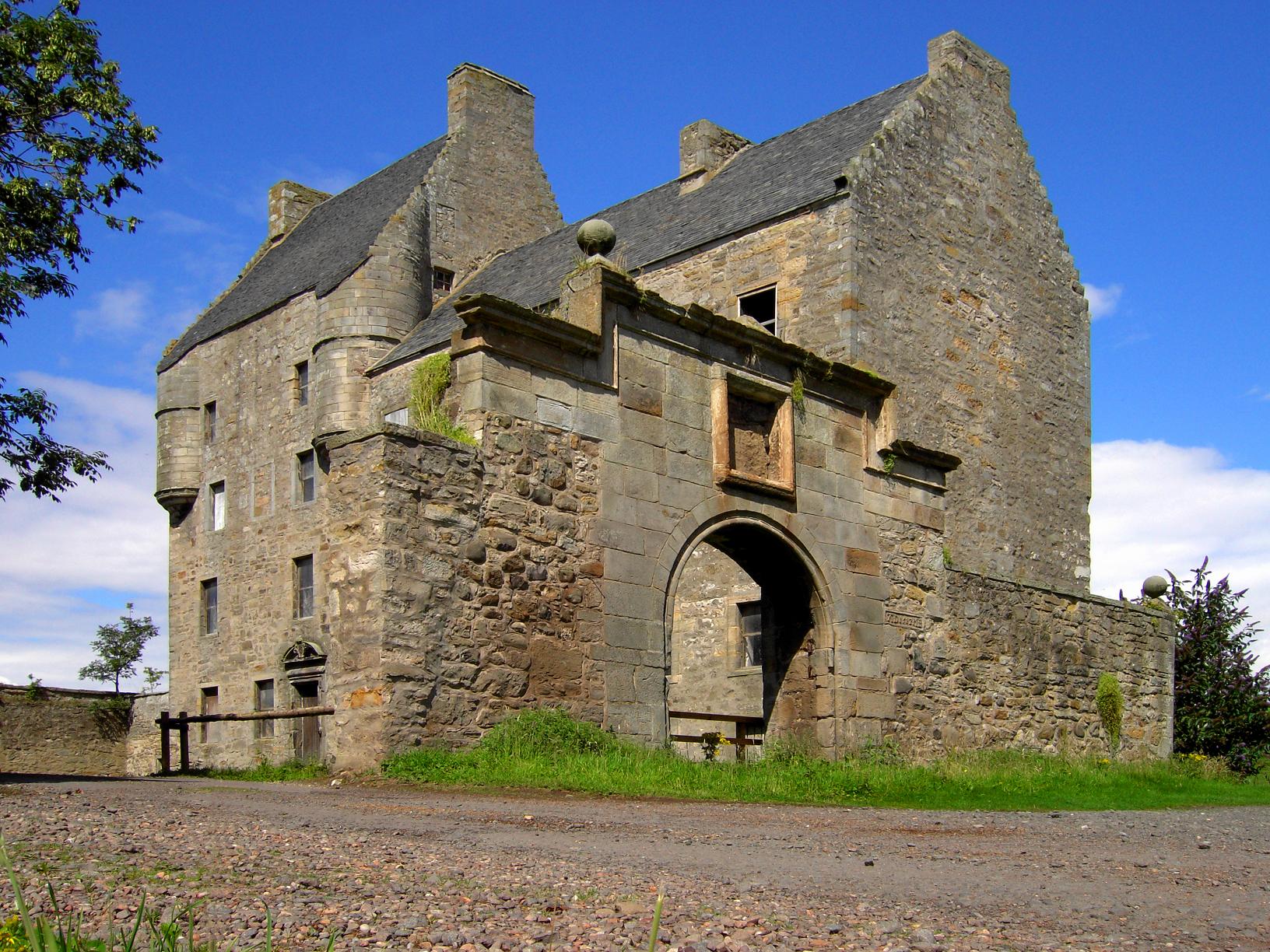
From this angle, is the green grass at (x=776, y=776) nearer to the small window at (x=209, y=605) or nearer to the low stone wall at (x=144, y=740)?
the low stone wall at (x=144, y=740)

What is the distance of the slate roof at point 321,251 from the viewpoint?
28.3 metres

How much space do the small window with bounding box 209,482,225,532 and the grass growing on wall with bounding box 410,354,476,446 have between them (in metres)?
18.7

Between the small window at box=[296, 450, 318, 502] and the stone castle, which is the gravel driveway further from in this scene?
the small window at box=[296, 450, 318, 502]

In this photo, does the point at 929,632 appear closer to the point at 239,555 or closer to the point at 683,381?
the point at 683,381

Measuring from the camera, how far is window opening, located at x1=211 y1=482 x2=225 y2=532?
1176 inches

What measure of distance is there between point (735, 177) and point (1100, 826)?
630 inches

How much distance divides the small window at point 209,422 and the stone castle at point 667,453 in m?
0.07

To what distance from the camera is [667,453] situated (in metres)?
13.6

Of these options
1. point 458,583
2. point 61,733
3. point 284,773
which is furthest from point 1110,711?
point 61,733

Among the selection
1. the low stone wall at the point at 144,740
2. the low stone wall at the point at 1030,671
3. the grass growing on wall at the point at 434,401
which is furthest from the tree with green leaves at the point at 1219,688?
the low stone wall at the point at 144,740

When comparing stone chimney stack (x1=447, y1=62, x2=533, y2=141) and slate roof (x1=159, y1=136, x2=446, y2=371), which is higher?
stone chimney stack (x1=447, y1=62, x2=533, y2=141)

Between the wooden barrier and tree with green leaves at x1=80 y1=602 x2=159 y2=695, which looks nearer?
the wooden barrier

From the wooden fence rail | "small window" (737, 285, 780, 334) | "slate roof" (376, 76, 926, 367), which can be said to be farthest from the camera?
"slate roof" (376, 76, 926, 367)

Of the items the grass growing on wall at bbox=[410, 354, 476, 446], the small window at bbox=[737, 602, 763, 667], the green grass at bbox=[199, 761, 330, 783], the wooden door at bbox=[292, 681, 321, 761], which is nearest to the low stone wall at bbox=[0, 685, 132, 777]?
the wooden door at bbox=[292, 681, 321, 761]
